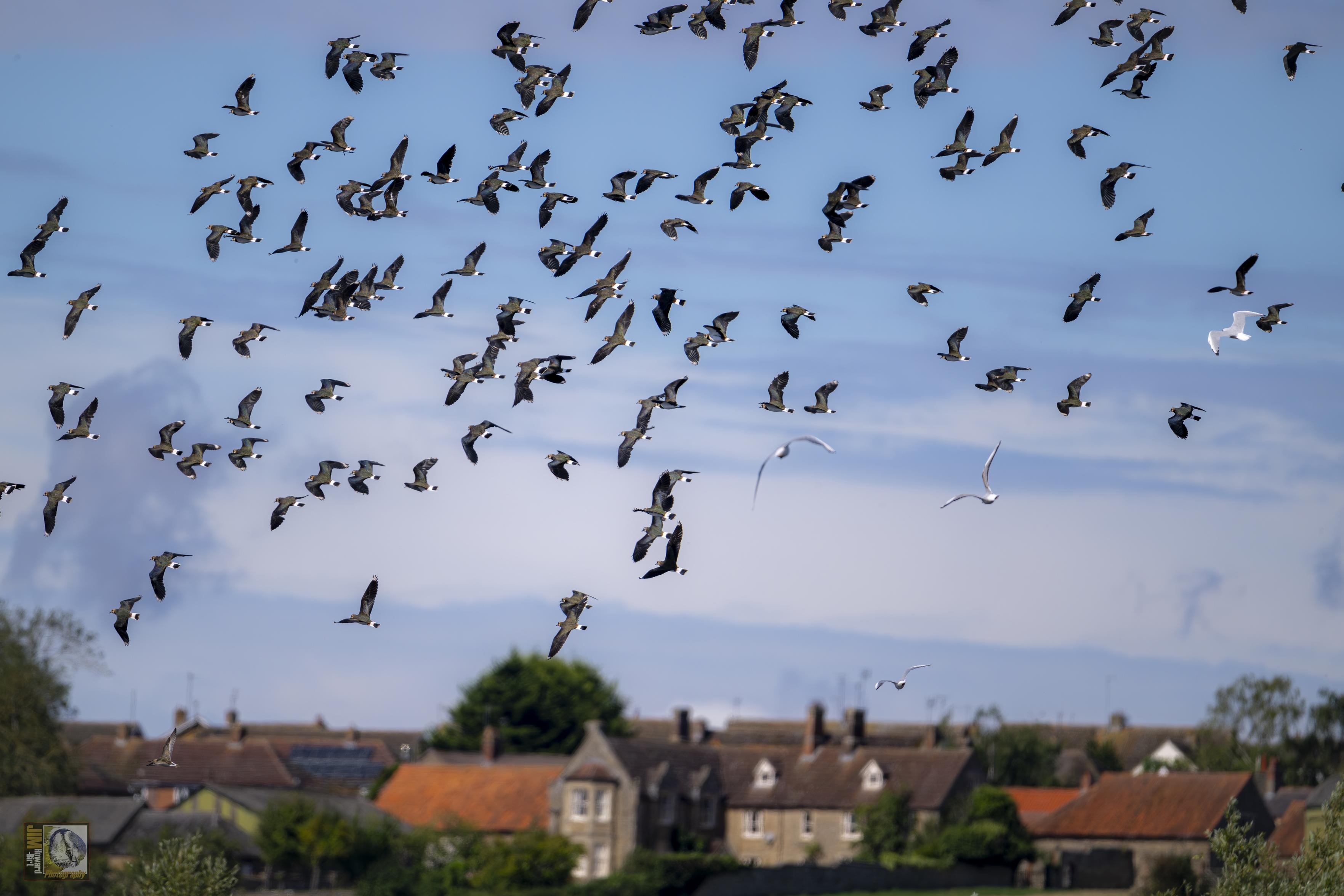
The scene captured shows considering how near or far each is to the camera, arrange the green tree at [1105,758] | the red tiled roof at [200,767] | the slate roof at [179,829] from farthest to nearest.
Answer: the green tree at [1105,758] → the red tiled roof at [200,767] → the slate roof at [179,829]

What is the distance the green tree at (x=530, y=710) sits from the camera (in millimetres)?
160750

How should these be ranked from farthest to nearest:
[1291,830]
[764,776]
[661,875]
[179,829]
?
[764,776], [1291,830], [179,829], [661,875]

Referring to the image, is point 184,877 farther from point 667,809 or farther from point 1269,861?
point 667,809

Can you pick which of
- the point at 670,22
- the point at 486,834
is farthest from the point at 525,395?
the point at 486,834

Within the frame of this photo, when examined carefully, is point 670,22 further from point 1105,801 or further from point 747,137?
point 1105,801

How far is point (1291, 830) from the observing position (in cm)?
12131

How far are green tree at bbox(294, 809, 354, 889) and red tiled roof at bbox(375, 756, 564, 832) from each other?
815 cm

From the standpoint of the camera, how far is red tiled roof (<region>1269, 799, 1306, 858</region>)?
116m

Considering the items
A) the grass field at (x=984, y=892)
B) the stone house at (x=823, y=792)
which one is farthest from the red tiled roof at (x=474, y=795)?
the grass field at (x=984, y=892)

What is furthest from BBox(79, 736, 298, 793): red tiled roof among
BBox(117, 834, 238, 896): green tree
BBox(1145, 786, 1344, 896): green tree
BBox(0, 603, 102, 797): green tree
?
BBox(1145, 786, 1344, 896): green tree

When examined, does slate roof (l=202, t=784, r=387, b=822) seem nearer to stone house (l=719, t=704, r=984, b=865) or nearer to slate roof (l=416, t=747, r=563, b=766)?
slate roof (l=416, t=747, r=563, b=766)

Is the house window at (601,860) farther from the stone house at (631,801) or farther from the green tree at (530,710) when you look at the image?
the green tree at (530,710)

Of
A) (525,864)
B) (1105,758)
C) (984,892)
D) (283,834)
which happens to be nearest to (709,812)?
(984,892)

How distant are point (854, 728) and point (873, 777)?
8144 millimetres
